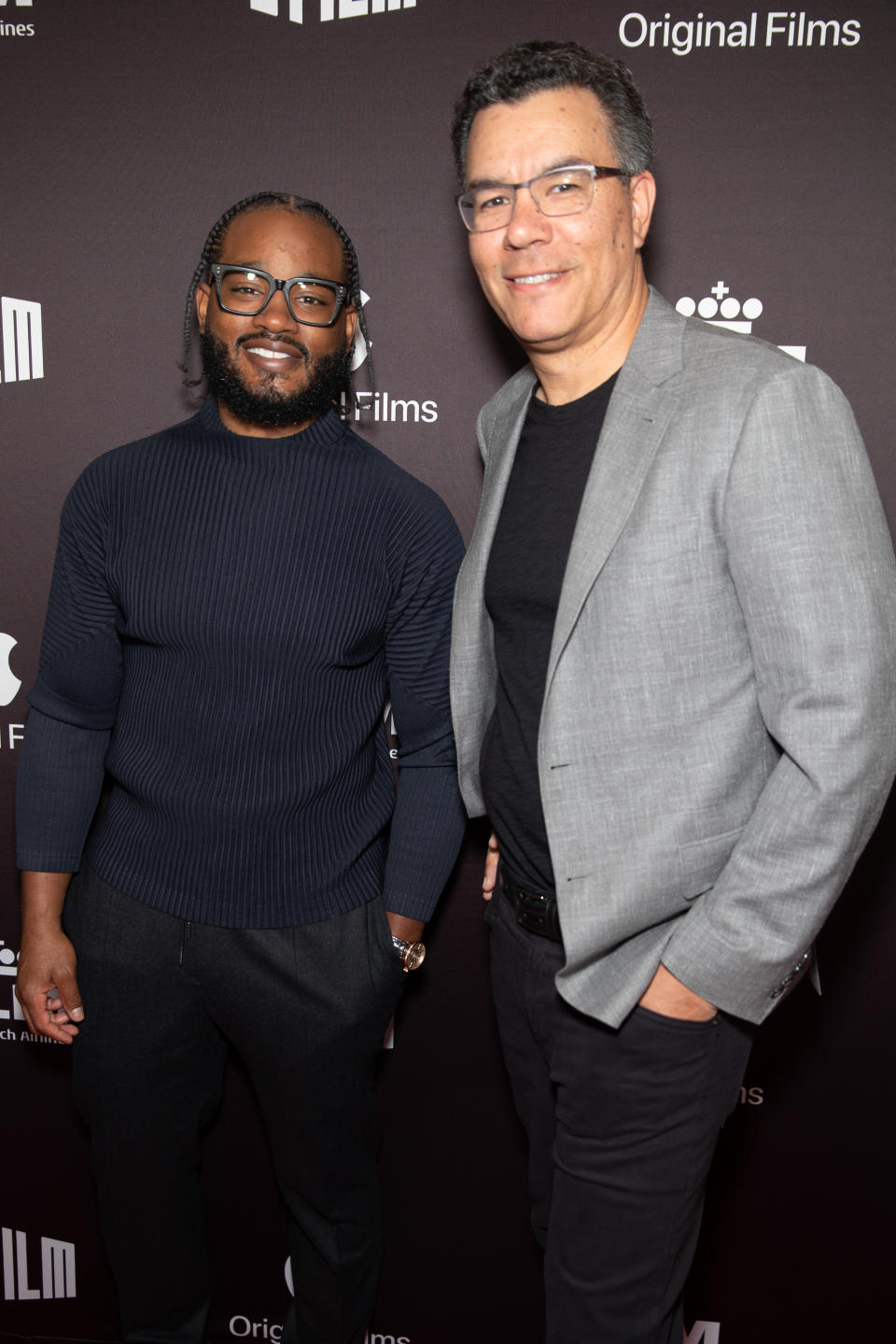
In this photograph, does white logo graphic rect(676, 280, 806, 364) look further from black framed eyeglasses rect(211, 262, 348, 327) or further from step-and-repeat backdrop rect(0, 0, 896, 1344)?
black framed eyeglasses rect(211, 262, 348, 327)

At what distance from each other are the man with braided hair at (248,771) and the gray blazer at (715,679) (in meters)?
0.53

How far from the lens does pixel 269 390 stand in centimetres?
175

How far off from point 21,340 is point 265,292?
0.64 meters

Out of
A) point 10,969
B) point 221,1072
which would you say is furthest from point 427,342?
point 10,969

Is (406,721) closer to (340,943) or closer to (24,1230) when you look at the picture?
(340,943)

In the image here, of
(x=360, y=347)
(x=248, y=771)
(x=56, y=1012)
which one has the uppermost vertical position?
(x=360, y=347)

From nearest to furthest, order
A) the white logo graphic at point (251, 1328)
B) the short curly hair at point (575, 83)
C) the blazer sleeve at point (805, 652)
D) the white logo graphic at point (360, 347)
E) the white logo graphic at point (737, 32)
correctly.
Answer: the blazer sleeve at point (805, 652) < the short curly hair at point (575, 83) < the white logo graphic at point (737, 32) < the white logo graphic at point (360, 347) < the white logo graphic at point (251, 1328)

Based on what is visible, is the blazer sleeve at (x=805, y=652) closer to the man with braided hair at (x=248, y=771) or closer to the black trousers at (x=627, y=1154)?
the black trousers at (x=627, y=1154)

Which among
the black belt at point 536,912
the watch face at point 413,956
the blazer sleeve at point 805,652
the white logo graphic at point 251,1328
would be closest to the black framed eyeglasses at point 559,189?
the blazer sleeve at point 805,652

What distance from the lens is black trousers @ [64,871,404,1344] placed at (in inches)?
69.0

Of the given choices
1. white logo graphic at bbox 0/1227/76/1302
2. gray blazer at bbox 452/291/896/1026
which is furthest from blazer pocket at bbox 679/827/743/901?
white logo graphic at bbox 0/1227/76/1302

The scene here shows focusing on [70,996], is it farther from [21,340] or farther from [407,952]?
[21,340]

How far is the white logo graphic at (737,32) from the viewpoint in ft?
5.99

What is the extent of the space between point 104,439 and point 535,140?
1072 millimetres
